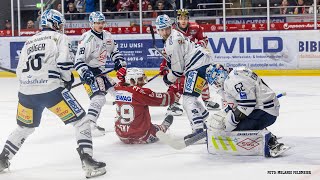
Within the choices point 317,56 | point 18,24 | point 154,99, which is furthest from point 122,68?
point 18,24

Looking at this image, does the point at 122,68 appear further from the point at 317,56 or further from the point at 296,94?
the point at 317,56

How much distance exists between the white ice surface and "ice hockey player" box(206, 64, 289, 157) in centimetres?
10

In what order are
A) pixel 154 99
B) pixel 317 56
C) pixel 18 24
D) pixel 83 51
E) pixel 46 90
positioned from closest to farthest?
pixel 46 90, pixel 154 99, pixel 83 51, pixel 317 56, pixel 18 24

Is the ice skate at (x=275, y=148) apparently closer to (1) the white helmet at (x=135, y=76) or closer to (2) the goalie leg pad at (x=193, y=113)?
(2) the goalie leg pad at (x=193, y=113)

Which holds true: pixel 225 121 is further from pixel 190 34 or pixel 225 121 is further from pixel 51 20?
pixel 190 34

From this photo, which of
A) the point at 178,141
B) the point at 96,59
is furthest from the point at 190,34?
the point at 178,141

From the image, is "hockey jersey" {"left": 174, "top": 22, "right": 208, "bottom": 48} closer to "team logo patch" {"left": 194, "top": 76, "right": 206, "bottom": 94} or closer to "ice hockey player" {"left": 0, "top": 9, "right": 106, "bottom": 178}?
"team logo patch" {"left": 194, "top": 76, "right": 206, "bottom": 94}

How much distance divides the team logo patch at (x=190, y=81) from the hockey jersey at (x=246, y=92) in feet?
2.91

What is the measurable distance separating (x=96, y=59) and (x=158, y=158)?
1.85 meters

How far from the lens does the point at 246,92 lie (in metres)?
4.86

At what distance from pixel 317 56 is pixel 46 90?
7930 millimetres

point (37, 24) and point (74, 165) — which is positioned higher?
point (37, 24)

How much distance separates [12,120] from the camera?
758cm

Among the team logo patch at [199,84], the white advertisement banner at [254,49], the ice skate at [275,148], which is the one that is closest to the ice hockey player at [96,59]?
the team logo patch at [199,84]
